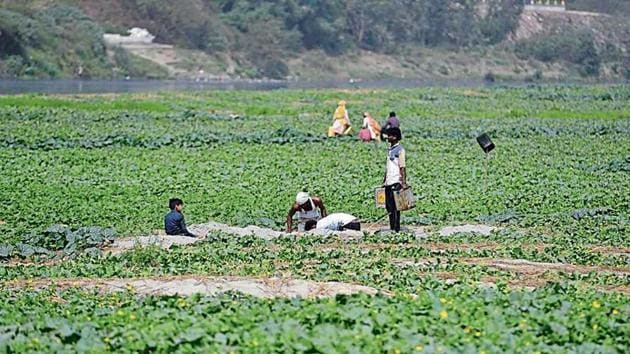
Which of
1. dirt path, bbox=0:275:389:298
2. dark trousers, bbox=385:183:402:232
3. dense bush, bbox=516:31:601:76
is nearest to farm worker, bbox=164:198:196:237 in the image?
dark trousers, bbox=385:183:402:232

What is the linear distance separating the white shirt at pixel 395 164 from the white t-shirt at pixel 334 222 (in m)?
0.80

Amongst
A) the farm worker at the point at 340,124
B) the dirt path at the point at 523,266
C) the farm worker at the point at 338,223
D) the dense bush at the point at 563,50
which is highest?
the dirt path at the point at 523,266

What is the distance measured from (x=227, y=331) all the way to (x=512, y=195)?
1440 centimetres

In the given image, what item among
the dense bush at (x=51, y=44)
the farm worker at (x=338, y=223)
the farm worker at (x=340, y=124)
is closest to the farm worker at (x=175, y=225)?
the farm worker at (x=338, y=223)

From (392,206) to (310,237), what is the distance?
5.54ft

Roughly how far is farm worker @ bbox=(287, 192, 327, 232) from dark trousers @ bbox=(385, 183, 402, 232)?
1.09 m

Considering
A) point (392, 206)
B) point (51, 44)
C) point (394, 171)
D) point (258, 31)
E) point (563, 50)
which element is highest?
point (394, 171)

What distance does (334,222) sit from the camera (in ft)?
64.6

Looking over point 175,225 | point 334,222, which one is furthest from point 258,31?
point 175,225

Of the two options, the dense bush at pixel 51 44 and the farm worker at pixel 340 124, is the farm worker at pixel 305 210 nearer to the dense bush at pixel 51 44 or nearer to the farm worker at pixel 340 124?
the farm worker at pixel 340 124

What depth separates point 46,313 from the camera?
38.6ft

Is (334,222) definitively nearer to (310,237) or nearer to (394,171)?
(394,171)

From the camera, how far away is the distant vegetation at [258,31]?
9294 centimetres

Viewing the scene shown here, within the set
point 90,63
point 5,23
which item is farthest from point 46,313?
point 90,63
